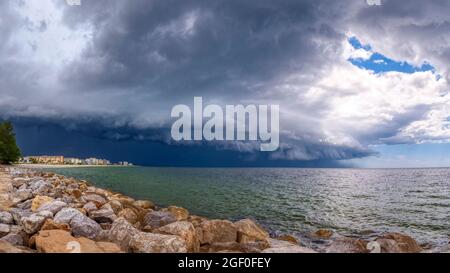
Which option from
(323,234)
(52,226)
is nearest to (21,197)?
(52,226)

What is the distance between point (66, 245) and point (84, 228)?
7.38 feet

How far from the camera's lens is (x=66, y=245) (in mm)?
9219

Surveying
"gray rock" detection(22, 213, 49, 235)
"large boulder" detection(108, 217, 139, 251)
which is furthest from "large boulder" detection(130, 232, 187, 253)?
"gray rock" detection(22, 213, 49, 235)

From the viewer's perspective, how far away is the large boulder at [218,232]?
13391mm

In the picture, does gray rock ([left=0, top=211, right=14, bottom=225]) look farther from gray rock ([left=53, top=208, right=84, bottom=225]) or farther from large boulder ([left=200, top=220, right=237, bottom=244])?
large boulder ([left=200, top=220, right=237, bottom=244])

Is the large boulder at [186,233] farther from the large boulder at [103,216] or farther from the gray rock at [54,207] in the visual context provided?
the gray rock at [54,207]

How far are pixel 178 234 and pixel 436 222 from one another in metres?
23.3

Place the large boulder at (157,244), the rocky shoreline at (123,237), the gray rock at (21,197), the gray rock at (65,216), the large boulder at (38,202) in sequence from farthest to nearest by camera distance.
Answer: the gray rock at (21,197)
the large boulder at (38,202)
the gray rock at (65,216)
the large boulder at (157,244)
the rocky shoreline at (123,237)

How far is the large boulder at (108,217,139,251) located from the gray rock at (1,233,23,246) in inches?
106

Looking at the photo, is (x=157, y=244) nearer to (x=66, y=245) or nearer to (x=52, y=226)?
(x=66, y=245)

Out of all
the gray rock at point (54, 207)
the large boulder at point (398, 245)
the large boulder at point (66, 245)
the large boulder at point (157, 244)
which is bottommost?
the large boulder at point (398, 245)

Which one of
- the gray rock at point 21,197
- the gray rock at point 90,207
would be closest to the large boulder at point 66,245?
the gray rock at point 90,207

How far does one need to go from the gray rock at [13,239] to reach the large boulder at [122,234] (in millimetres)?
2681
